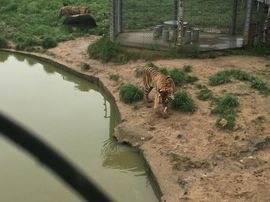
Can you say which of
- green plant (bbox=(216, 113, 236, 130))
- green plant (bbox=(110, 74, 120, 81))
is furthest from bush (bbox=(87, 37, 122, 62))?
green plant (bbox=(216, 113, 236, 130))

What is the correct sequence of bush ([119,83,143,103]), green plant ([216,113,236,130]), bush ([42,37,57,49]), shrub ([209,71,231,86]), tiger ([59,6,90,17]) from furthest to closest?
tiger ([59,6,90,17]) < bush ([42,37,57,49]) < shrub ([209,71,231,86]) < bush ([119,83,143,103]) < green plant ([216,113,236,130])

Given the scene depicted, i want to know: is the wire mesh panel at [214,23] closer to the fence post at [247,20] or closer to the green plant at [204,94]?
the fence post at [247,20]

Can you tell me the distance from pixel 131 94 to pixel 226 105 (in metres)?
2.17

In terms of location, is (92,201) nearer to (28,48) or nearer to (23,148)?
(23,148)

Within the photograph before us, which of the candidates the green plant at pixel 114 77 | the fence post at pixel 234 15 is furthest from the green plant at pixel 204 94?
the fence post at pixel 234 15

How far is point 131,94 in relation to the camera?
10.3 m

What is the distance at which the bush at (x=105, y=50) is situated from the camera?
1349cm

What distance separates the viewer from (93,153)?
8.55m

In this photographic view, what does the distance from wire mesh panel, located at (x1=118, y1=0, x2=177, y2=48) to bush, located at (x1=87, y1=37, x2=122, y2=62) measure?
57cm

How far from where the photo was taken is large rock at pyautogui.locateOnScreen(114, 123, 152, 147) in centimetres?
845

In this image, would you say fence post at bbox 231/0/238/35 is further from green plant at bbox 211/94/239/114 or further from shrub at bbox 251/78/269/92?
green plant at bbox 211/94/239/114

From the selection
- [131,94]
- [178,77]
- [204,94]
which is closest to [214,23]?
[178,77]

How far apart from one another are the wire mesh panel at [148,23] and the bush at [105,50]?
0.57 metres

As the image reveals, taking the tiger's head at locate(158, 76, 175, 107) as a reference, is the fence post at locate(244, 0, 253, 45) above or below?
above
